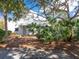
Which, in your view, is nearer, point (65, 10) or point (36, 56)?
point (36, 56)

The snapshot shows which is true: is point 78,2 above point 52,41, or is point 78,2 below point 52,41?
above

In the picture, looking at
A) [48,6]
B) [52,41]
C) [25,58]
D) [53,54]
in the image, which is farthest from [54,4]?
[25,58]

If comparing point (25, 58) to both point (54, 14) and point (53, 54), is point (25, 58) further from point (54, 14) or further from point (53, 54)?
point (54, 14)

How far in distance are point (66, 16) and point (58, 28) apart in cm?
151

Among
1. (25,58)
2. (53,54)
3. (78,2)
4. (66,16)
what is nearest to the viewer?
(25,58)

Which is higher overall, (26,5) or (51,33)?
(26,5)

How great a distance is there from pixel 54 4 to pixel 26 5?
219cm

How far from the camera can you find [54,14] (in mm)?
14445

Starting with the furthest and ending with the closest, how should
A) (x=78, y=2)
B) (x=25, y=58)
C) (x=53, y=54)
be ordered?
(x=78, y=2)
(x=53, y=54)
(x=25, y=58)

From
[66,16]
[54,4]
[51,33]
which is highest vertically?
[54,4]

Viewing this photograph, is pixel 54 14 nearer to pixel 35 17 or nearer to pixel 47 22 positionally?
pixel 47 22

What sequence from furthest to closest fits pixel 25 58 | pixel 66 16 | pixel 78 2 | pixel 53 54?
pixel 66 16 < pixel 78 2 < pixel 53 54 < pixel 25 58

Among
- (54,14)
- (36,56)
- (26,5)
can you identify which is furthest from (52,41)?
(36,56)

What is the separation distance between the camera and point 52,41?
14.6 meters
